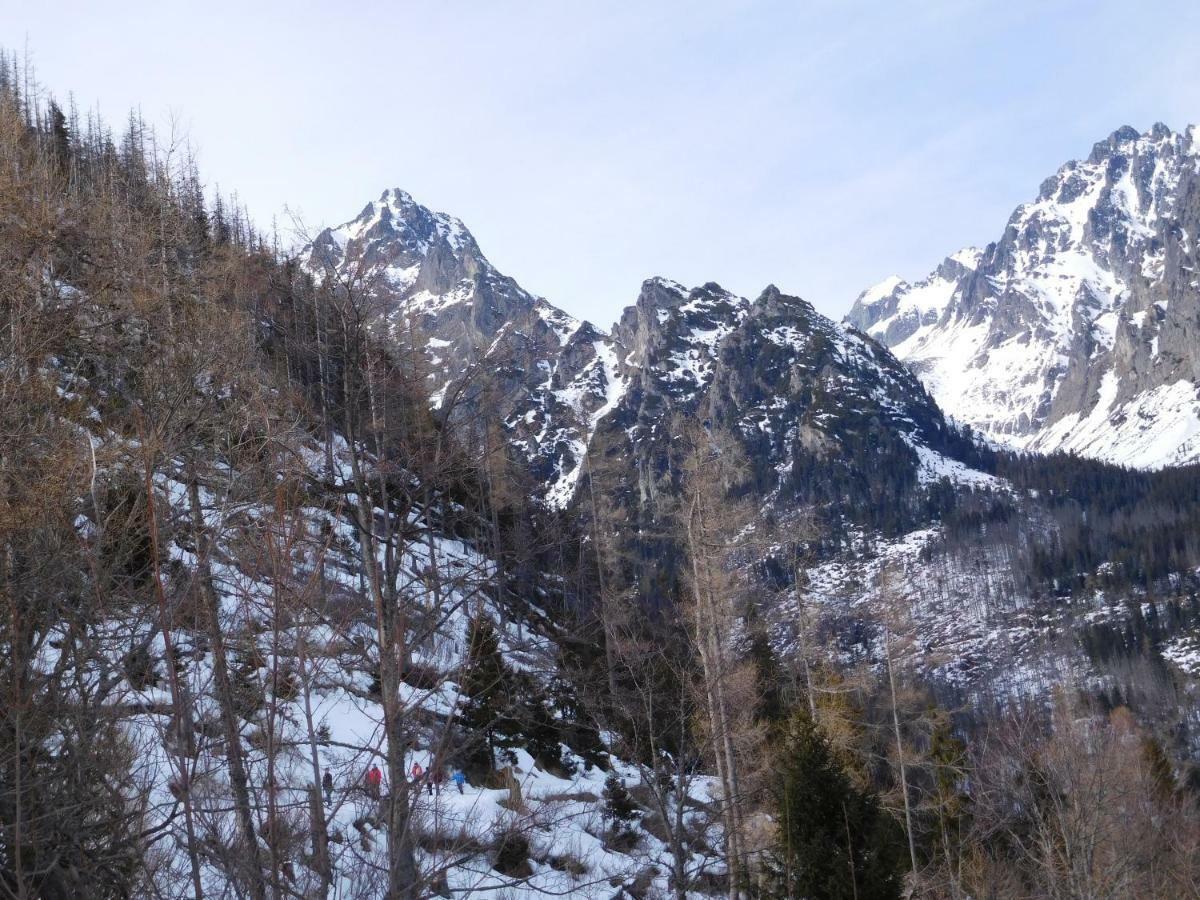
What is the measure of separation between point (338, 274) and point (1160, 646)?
146 meters

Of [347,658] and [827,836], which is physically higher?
[347,658]

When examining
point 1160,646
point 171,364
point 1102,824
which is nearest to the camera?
point 171,364

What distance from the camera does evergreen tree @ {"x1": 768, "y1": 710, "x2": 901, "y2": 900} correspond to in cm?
1139

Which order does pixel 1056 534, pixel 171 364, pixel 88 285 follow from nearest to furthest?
pixel 171 364, pixel 88 285, pixel 1056 534

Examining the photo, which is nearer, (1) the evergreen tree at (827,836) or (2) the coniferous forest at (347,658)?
(2) the coniferous forest at (347,658)

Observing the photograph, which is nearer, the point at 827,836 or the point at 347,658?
the point at 347,658

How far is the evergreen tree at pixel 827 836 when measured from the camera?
11391 mm

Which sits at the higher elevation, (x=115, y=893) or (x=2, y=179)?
(x=2, y=179)

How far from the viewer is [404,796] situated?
5699 mm

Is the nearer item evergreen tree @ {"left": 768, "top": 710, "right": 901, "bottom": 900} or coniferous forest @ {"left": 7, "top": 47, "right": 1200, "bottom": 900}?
coniferous forest @ {"left": 7, "top": 47, "right": 1200, "bottom": 900}

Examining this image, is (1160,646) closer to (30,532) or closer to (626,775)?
(626,775)

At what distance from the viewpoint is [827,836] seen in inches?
461

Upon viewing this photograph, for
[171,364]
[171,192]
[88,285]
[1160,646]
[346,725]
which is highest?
[171,192]

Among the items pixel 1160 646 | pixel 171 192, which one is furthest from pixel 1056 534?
pixel 171 192
